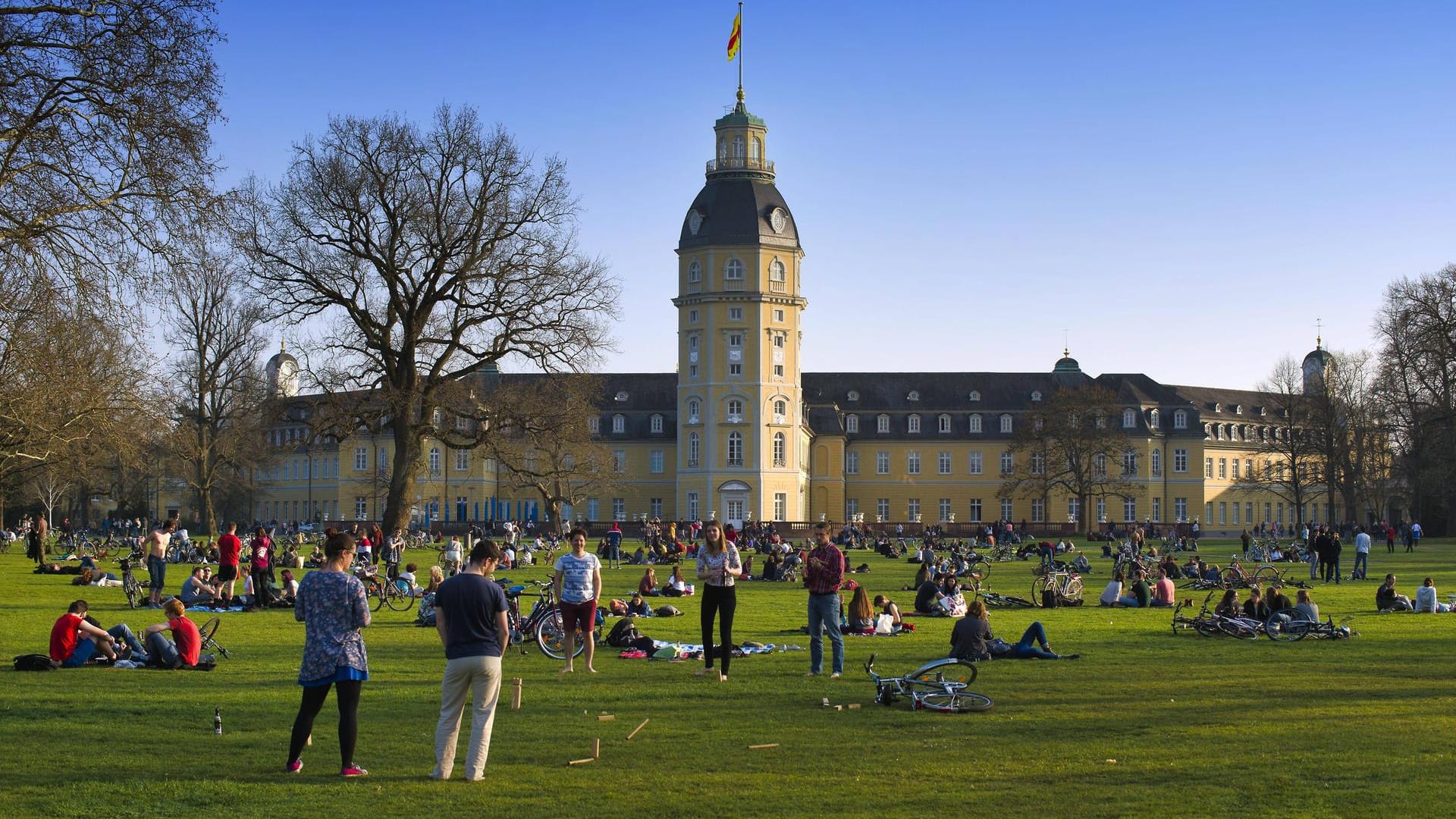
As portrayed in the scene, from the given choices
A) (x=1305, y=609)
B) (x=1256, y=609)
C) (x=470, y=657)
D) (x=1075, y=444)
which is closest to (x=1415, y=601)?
(x=1256, y=609)

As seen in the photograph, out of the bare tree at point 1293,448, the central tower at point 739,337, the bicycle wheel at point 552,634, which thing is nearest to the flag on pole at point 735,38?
the central tower at point 739,337

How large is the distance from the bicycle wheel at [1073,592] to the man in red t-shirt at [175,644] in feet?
54.3

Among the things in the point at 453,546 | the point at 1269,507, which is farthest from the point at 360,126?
the point at 1269,507

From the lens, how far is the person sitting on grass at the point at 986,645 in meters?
16.8

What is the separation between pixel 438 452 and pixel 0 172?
78.1 meters

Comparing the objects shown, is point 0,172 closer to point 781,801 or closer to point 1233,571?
point 781,801

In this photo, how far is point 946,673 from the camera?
51.4 feet

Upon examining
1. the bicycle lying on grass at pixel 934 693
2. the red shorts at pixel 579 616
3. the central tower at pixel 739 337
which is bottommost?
the bicycle lying on grass at pixel 934 693

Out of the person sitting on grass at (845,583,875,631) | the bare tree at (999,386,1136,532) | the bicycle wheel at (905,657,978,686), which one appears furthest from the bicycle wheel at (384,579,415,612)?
the bare tree at (999,386,1136,532)

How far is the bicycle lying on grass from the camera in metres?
13.7

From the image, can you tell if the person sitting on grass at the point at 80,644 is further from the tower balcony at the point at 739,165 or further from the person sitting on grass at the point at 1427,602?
the tower balcony at the point at 739,165

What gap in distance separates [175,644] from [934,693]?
8439 mm

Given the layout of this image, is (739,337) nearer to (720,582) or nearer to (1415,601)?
(1415,601)

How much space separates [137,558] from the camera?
131ft
